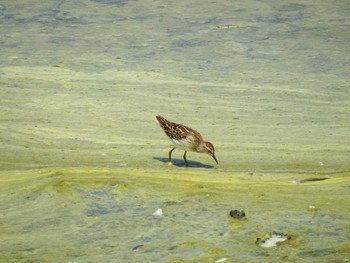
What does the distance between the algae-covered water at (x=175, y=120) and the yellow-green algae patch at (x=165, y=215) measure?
18 mm

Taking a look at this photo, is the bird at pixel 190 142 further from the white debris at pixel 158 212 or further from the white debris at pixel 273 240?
the white debris at pixel 273 240

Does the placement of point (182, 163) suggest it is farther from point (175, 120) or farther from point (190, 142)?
point (175, 120)

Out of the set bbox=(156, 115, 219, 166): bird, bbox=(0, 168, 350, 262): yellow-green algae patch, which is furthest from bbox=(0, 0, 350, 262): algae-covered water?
bbox=(156, 115, 219, 166): bird

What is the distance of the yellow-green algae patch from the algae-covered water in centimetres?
2

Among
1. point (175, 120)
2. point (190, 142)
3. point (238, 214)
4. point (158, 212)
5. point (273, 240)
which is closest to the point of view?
point (273, 240)

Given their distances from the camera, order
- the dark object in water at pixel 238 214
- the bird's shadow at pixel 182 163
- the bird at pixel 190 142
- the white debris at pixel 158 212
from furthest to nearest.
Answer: the bird's shadow at pixel 182 163
the bird at pixel 190 142
the white debris at pixel 158 212
the dark object in water at pixel 238 214

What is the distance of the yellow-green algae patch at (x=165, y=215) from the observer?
603 cm

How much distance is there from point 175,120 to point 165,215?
3.34 metres

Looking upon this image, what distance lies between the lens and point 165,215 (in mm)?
6742

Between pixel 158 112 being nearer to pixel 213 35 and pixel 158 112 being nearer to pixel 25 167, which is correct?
pixel 25 167

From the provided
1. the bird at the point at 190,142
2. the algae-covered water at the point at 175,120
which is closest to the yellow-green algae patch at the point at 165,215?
the algae-covered water at the point at 175,120

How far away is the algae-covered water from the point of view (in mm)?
6371

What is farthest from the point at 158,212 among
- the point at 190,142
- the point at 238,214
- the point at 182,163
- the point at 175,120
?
the point at 175,120

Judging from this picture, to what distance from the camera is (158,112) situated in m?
10.2
